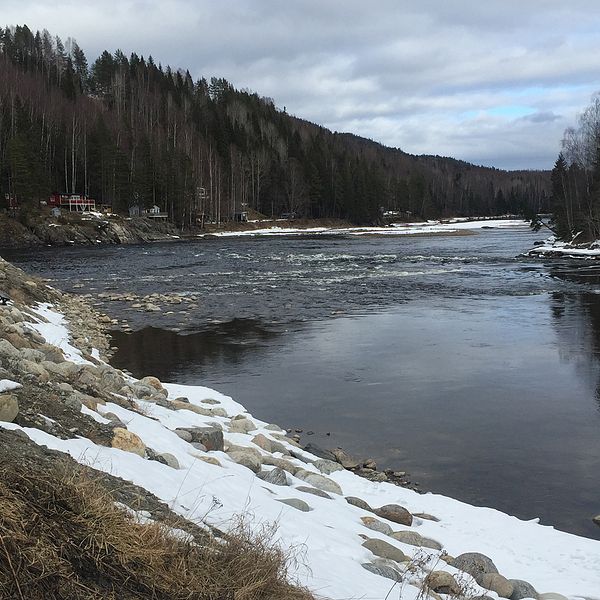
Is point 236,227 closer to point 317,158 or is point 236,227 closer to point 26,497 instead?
point 317,158

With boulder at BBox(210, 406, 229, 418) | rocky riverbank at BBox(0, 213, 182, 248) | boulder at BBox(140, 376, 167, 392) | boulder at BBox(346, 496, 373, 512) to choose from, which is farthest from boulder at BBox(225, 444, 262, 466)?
rocky riverbank at BBox(0, 213, 182, 248)

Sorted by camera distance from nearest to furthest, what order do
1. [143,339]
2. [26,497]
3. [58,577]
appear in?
[58,577], [26,497], [143,339]

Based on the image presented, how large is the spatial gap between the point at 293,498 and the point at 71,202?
72510 mm

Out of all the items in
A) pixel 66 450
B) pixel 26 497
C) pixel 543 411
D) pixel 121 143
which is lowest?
pixel 543 411

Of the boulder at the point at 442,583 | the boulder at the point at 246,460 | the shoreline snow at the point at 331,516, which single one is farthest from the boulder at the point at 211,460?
the boulder at the point at 442,583

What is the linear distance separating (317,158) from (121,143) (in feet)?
127

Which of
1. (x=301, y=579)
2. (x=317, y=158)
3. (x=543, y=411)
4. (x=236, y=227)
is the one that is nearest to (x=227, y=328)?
(x=543, y=411)

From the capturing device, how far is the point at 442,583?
5293mm

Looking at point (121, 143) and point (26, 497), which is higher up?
point (121, 143)

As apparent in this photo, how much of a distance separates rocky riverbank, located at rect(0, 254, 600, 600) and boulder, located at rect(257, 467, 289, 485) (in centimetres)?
2

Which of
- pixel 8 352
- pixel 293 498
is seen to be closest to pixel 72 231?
pixel 8 352

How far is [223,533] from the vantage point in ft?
15.1

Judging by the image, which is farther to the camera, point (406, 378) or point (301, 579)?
point (406, 378)

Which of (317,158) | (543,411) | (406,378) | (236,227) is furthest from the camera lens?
(317,158)
